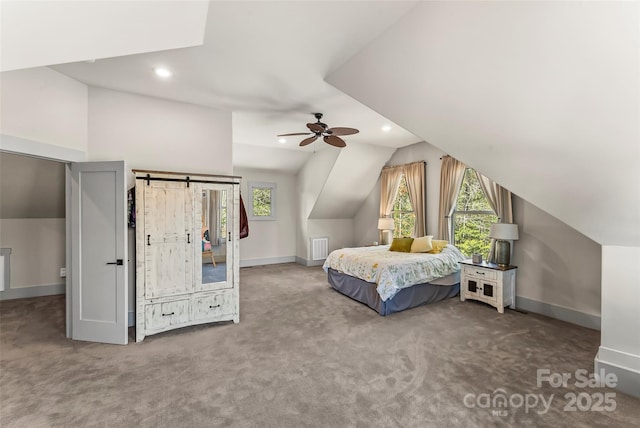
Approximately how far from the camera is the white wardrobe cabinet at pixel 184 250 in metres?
3.20

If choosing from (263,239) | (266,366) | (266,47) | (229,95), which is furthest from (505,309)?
(263,239)

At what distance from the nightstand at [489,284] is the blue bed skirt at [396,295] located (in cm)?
34

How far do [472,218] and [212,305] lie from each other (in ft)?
14.9

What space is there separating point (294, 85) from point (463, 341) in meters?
3.52

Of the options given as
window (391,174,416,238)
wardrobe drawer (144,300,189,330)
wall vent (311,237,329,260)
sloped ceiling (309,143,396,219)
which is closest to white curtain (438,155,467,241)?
window (391,174,416,238)

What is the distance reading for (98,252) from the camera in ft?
10.3

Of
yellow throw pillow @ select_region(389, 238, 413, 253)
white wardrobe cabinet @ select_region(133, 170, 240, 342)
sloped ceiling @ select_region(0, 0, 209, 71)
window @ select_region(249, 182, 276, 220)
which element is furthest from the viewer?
window @ select_region(249, 182, 276, 220)

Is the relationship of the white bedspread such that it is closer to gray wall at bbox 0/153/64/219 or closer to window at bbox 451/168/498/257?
window at bbox 451/168/498/257

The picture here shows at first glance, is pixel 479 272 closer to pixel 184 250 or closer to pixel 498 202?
pixel 498 202

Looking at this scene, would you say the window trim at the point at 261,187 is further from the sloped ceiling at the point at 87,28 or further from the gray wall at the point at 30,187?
the sloped ceiling at the point at 87,28

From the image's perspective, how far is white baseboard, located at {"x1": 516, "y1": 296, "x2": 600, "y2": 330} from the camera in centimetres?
342

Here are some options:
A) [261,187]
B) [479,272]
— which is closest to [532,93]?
[479,272]

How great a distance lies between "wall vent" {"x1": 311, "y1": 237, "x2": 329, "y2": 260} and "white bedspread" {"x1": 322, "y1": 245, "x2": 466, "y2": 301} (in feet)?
7.52

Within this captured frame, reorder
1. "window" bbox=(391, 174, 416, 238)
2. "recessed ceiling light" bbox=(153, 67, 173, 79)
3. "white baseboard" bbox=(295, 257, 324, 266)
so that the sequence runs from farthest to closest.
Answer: "white baseboard" bbox=(295, 257, 324, 266) < "window" bbox=(391, 174, 416, 238) < "recessed ceiling light" bbox=(153, 67, 173, 79)
